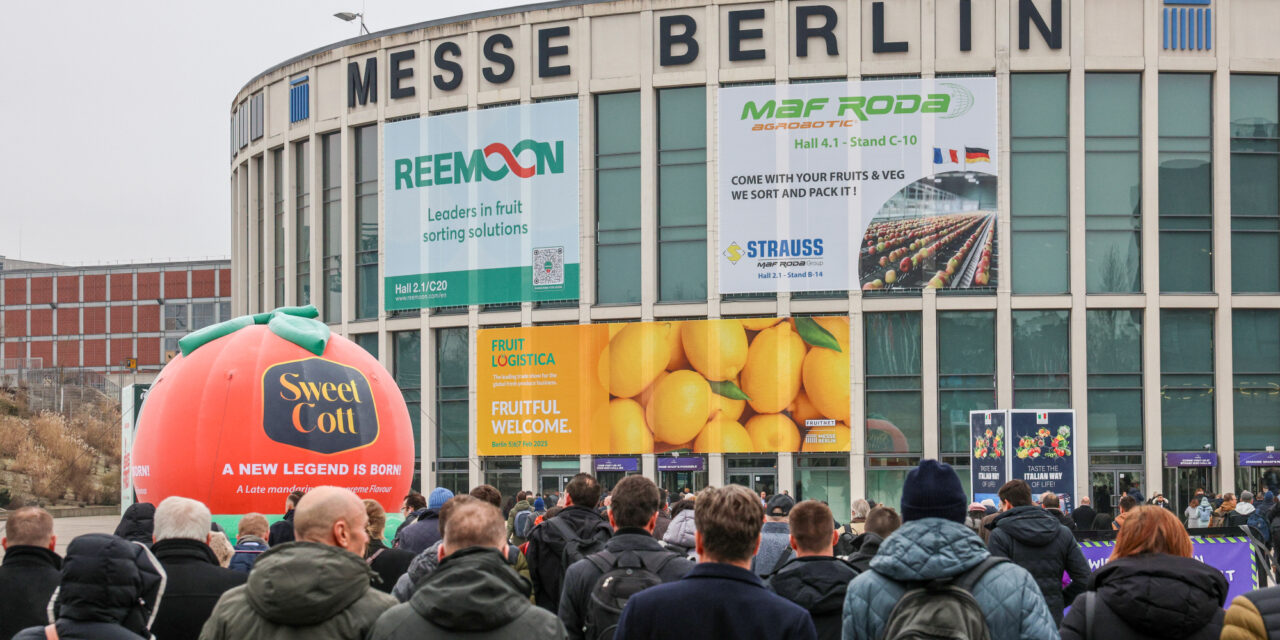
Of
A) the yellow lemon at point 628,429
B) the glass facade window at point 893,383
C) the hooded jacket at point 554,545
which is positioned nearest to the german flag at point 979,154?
the glass facade window at point 893,383

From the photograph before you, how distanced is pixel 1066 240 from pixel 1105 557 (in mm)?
25913

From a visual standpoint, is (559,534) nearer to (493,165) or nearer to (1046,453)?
(1046,453)

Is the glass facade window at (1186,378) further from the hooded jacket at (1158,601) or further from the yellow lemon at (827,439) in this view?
the hooded jacket at (1158,601)

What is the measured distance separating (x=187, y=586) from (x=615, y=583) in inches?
85.6

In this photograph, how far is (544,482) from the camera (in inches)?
1532

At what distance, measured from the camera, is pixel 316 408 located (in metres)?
14.0

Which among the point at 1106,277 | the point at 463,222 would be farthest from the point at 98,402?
the point at 1106,277

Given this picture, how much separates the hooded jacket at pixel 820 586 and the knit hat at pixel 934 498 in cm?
127

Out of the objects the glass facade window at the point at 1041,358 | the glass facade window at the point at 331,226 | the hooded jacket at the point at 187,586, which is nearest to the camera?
the hooded jacket at the point at 187,586

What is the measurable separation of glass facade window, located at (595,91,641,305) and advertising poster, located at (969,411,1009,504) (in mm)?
14221

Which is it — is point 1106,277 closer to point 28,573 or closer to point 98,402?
point 28,573

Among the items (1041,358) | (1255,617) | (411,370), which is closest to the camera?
(1255,617)

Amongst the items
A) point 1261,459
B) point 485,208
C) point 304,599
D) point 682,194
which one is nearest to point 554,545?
point 304,599

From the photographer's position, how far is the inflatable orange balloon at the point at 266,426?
13.9 metres
